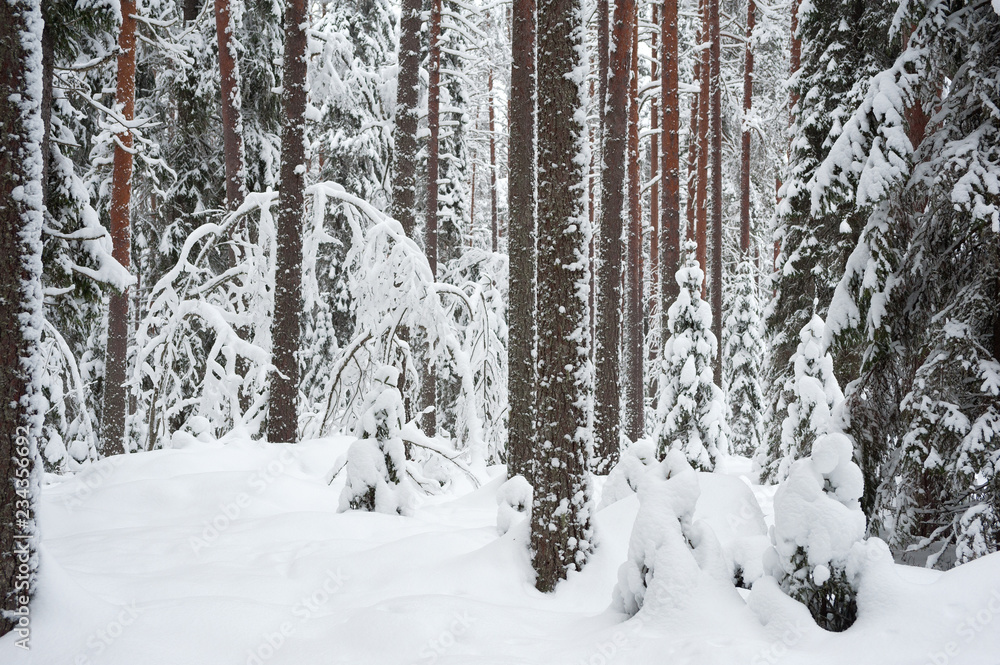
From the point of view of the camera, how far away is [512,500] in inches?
244

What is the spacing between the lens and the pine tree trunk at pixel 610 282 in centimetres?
986

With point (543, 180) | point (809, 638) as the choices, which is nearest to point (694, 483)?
point (809, 638)

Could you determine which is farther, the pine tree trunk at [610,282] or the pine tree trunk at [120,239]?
the pine tree trunk at [610,282]

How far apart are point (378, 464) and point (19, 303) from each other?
3.82 metres

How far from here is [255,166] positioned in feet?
40.7

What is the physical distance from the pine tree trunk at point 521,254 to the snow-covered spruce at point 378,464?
1.44 meters

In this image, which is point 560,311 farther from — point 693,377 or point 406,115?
point 693,377

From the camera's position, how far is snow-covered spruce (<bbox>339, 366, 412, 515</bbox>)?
6.67 meters

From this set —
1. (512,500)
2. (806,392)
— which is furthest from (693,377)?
A: (512,500)

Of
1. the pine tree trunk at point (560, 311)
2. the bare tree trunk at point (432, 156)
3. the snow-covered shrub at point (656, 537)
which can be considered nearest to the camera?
the snow-covered shrub at point (656, 537)

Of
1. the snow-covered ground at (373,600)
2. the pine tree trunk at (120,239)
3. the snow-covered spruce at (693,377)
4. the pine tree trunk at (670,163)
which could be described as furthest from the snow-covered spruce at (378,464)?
the pine tree trunk at (670,163)

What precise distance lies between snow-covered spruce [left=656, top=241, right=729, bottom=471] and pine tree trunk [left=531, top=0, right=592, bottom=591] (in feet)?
23.8

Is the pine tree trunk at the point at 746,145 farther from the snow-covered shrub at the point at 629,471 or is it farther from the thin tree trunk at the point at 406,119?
the snow-covered shrub at the point at 629,471

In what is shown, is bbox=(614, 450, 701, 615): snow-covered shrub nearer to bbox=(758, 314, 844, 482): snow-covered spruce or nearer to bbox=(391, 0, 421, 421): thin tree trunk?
bbox=(391, 0, 421, 421): thin tree trunk
